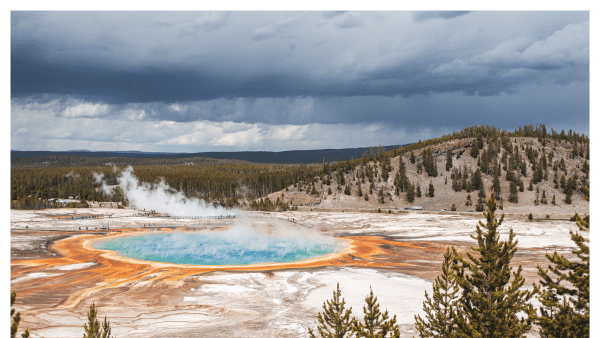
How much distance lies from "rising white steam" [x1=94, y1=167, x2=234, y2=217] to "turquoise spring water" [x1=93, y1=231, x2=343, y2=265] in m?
33.0

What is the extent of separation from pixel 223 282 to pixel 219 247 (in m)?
18.7

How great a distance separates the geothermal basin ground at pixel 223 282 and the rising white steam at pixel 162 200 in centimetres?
3404

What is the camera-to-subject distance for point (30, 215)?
80.2m

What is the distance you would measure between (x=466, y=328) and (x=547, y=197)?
115 metres

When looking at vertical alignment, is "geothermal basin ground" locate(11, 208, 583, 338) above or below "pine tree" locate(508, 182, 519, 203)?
below

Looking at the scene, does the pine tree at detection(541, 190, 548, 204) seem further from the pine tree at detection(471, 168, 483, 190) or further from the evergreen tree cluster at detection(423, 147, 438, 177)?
the evergreen tree cluster at detection(423, 147, 438, 177)

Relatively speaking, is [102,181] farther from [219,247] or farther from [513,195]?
[513,195]

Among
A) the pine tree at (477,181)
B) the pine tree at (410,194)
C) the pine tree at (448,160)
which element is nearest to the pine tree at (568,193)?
the pine tree at (477,181)

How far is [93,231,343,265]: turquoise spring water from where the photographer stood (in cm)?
4169

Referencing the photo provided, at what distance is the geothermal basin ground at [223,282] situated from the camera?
2192cm

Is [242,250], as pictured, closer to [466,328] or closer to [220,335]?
[220,335]

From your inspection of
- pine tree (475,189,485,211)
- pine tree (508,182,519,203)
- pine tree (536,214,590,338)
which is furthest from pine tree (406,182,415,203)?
pine tree (536,214,590,338)
